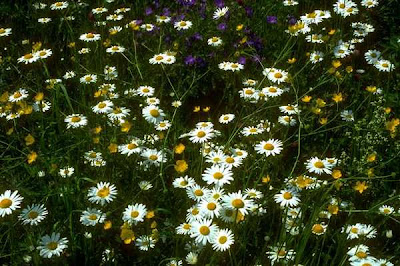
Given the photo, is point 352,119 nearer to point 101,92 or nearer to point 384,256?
point 384,256

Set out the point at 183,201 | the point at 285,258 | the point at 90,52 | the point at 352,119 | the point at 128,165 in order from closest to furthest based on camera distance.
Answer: the point at 285,258 < the point at 183,201 < the point at 128,165 < the point at 352,119 < the point at 90,52

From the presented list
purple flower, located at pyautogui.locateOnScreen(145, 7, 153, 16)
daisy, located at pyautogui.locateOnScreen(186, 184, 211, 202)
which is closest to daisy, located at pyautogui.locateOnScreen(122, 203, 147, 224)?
daisy, located at pyautogui.locateOnScreen(186, 184, 211, 202)

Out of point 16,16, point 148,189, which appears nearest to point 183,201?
point 148,189

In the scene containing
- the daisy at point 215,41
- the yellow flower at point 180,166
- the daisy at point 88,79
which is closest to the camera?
the yellow flower at point 180,166

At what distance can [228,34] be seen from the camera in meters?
3.86

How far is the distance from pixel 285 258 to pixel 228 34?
230 cm

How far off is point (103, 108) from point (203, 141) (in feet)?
2.12

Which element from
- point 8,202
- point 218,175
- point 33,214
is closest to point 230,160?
point 218,175

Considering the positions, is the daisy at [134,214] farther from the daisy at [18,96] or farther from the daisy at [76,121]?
the daisy at [18,96]

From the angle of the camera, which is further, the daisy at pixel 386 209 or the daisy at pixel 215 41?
the daisy at pixel 215 41

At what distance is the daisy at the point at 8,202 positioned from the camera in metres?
2.15

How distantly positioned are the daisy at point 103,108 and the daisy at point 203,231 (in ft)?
3.59

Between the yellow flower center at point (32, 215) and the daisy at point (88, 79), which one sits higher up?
the yellow flower center at point (32, 215)

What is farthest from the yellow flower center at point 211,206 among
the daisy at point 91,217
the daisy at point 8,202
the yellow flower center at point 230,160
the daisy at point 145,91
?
the daisy at point 145,91
